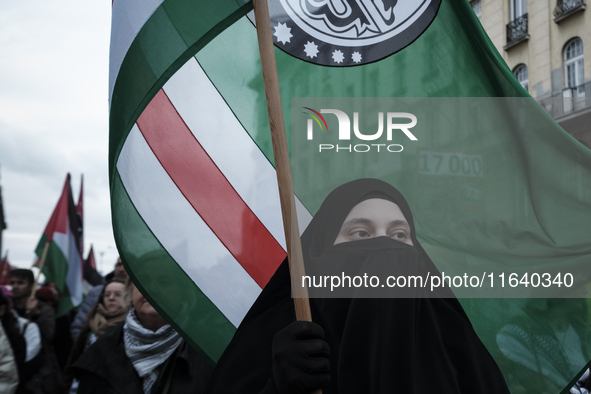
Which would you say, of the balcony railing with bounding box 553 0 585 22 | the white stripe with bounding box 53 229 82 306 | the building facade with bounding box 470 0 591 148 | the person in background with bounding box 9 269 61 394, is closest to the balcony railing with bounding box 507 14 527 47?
the building facade with bounding box 470 0 591 148

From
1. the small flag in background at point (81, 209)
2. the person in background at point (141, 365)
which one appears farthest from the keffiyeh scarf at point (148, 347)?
the small flag in background at point (81, 209)

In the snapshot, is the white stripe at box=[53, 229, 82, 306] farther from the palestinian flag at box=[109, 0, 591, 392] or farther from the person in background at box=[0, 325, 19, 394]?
the palestinian flag at box=[109, 0, 591, 392]

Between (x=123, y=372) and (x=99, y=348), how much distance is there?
8.6 inches

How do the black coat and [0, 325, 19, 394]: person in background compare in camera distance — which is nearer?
the black coat

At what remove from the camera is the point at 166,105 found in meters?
2.66

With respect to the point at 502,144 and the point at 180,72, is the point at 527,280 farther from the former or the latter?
the point at 180,72

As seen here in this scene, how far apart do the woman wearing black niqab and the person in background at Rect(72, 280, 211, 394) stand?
972 mm

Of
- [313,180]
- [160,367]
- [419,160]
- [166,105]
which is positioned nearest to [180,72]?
[166,105]

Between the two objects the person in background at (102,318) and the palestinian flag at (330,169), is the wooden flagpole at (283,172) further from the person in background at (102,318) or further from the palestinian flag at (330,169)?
the person in background at (102,318)

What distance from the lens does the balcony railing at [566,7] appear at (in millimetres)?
15500

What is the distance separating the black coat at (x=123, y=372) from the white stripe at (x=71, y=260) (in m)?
4.24

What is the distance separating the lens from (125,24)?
6.98 feet

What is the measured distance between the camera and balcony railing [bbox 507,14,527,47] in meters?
17.6

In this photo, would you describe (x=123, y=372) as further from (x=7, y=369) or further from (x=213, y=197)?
(x=7, y=369)
